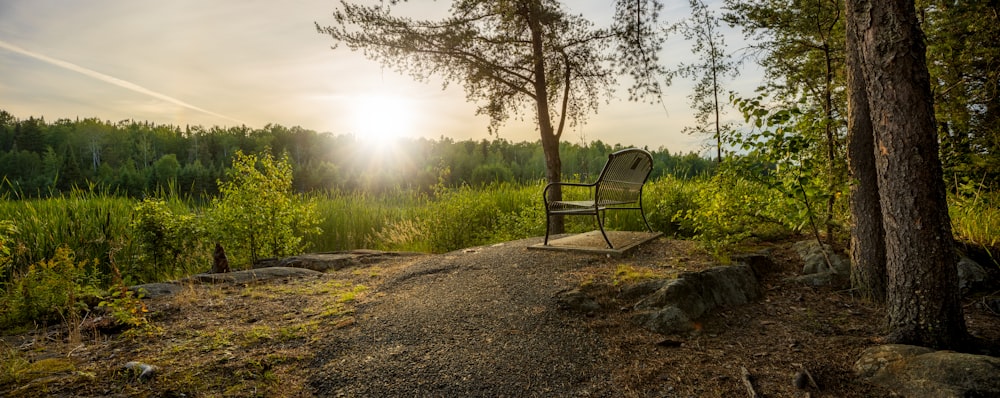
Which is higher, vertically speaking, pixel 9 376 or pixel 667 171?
pixel 667 171

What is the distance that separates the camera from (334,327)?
342 centimetres

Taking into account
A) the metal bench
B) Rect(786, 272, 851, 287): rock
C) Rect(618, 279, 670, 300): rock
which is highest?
the metal bench

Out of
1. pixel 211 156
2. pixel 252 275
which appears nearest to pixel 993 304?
pixel 252 275

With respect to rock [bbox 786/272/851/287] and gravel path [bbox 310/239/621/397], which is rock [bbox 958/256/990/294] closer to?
rock [bbox 786/272/851/287]

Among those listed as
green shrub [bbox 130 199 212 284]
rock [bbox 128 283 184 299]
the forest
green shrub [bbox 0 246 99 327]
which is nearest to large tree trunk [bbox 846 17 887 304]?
the forest

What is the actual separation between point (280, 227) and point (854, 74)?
21.3ft

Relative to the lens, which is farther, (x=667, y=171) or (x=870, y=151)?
(x=667, y=171)

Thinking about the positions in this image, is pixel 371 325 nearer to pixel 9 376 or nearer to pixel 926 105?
pixel 9 376

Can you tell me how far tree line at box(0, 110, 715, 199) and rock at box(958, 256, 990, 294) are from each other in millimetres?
35344

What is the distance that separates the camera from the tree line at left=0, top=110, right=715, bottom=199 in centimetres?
4734

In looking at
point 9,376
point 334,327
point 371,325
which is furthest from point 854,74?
point 9,376

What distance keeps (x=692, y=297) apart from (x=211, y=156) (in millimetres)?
74165

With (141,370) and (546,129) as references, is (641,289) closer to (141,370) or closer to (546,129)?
(141,370)

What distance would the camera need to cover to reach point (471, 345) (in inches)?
115
